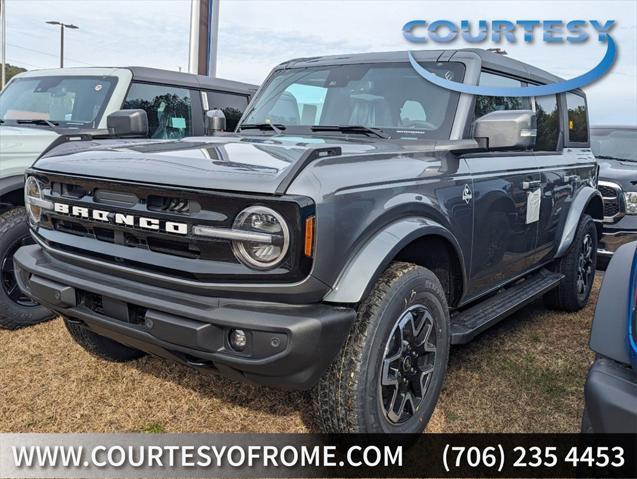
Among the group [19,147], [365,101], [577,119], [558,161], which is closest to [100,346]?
[19,147]

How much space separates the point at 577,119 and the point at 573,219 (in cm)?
110

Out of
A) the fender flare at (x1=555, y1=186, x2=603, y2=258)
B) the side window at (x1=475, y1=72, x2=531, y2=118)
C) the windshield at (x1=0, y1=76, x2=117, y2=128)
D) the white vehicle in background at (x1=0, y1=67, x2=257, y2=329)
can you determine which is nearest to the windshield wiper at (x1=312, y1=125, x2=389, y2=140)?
the side window at (x1=475, y1=72, x2=531, y2=118)

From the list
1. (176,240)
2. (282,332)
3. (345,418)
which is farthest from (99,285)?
(345,418)

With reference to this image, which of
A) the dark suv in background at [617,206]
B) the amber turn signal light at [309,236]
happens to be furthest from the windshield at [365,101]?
the dark suv in background at [617,206]

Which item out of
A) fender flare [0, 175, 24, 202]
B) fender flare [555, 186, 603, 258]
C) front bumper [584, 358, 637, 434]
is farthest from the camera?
fender flare [555, 186, 603, 258]

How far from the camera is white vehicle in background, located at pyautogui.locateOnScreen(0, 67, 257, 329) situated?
3.98 metres

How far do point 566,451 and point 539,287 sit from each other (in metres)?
1.60

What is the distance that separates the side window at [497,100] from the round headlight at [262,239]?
5.97 feet

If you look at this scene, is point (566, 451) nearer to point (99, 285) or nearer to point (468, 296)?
point (468, 296)

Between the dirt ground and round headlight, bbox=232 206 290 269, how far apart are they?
3.80 ft

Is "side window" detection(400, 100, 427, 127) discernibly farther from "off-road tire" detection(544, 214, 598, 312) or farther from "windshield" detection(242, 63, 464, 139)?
"off-road tire" detection(544, 214, 598, 312)

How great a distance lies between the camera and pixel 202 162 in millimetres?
2369

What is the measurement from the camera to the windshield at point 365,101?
A: 3312 mm

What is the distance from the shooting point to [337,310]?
222 cm
